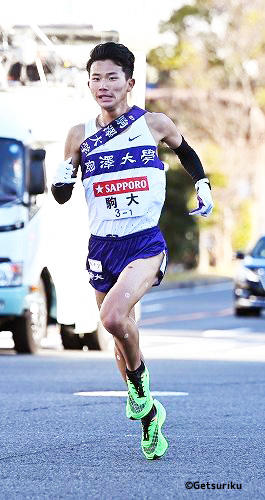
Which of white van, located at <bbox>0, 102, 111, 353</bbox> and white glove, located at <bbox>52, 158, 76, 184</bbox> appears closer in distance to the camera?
white glove, located at <bbox>52, 158, 76, 184</bbox>

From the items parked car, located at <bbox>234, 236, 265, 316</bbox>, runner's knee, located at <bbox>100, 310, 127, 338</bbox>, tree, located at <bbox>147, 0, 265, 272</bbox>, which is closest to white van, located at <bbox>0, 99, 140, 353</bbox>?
runner's knee, located at <bbox>100, 310, 127, 338</bbox>

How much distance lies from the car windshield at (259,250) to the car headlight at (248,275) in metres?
0.49

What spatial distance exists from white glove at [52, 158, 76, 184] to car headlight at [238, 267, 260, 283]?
19.6 meters

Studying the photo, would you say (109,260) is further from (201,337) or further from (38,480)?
(201,337)

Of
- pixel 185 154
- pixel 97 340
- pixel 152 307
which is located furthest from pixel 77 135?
pixel 152 307

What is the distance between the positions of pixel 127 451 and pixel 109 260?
937 mm

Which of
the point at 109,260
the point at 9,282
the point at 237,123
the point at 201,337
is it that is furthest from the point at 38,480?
the point at 237,123

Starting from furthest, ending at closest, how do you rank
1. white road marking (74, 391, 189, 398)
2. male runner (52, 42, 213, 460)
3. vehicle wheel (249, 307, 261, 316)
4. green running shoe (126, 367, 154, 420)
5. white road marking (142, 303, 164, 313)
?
1. white road marking (142, 303, 164, 313)
2. vehicle wheel (249, 307, 261, 316)
3. white road marking (74, 391, 189, 398)
4. male runner (52, 42, 213, 460)
5. green running shoe (126, 367, 154, 420)

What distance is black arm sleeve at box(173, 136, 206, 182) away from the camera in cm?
851

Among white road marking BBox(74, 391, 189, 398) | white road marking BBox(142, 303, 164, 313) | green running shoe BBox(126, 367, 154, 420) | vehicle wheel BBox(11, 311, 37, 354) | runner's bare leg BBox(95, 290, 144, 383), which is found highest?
runner's bare leg BBox(95, 290, 144, 383)

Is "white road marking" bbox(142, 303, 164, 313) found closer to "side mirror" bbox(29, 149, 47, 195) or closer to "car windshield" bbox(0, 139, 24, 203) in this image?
"car windshield" bbox(0, 139, 24, 203)

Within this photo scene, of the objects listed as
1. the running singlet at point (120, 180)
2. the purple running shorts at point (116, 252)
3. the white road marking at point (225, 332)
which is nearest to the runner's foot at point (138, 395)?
the purple running shorts at point (116, 252)

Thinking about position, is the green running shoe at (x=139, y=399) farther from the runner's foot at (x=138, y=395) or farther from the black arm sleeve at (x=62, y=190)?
the black arm sleeve at (x=62, y=190)

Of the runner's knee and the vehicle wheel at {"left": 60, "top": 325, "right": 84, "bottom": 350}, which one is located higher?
the runner's knee
